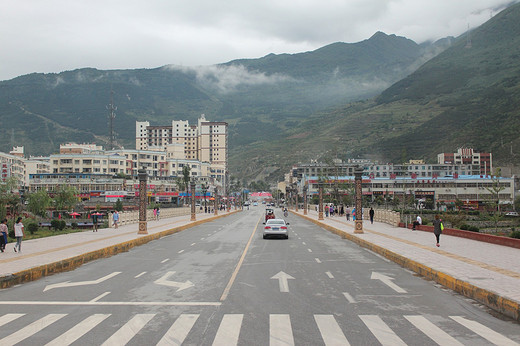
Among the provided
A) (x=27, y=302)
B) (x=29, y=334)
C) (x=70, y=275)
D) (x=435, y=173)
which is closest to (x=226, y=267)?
(x=70, y=275)

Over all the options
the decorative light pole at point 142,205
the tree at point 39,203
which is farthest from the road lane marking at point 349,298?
the tree at point 39,203

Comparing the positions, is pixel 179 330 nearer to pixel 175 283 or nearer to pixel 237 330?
pixel 237 330

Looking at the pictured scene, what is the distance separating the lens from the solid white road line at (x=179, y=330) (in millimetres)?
7391

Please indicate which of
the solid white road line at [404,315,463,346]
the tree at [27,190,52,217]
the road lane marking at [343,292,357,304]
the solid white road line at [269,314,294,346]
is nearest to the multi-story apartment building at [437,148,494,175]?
the tree at [27,190,52,217]

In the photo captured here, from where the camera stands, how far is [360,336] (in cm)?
771

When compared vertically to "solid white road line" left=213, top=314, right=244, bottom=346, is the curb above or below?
below

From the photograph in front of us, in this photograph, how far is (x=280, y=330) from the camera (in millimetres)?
8062

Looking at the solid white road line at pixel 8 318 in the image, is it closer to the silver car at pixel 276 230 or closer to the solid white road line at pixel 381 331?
the solid white road line at pixel 381 331

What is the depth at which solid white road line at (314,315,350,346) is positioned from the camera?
24.3ft

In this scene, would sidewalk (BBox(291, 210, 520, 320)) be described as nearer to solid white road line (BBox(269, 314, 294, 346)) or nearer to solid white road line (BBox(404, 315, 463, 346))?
solid white road line (BBox(404, 315, 463, 346))

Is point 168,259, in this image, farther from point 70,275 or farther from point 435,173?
point 435,173

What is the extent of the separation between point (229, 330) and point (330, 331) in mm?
1756

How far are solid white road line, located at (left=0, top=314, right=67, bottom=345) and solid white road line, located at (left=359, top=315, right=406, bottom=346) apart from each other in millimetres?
5897

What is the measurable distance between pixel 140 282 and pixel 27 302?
3.17 m
